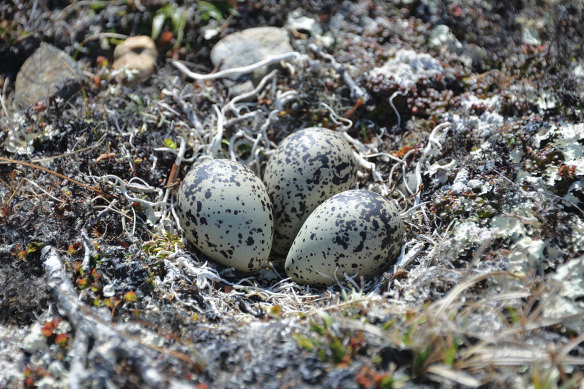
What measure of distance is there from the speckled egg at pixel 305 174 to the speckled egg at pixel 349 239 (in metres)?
0.16

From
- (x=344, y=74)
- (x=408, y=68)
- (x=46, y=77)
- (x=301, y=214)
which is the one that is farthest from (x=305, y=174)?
(x=46, y=77)

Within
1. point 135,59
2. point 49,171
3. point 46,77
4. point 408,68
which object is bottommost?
point 49,171

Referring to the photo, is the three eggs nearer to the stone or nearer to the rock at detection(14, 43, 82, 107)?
the stone

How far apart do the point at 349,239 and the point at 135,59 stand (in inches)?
97.0

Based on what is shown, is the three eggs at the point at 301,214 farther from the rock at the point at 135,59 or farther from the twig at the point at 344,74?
the rock at the point at 135,59

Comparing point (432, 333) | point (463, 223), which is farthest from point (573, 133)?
point (432, 333)

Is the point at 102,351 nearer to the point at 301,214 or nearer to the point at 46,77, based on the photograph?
the point at 301,214

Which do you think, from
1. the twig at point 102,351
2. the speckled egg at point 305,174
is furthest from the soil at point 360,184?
the speckled egg at point 305,174

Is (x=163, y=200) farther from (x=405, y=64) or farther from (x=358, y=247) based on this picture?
(x=405, y=64)

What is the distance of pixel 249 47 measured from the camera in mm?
4035

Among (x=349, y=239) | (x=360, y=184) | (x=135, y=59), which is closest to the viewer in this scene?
(x=349, y=239)

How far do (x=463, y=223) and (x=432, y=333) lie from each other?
1.00 m

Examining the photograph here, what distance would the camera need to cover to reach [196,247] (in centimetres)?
302

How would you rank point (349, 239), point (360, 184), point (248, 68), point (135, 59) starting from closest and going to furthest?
point (349, 239)
point (360, 184)
point (248, 68)
point (135, 59)
